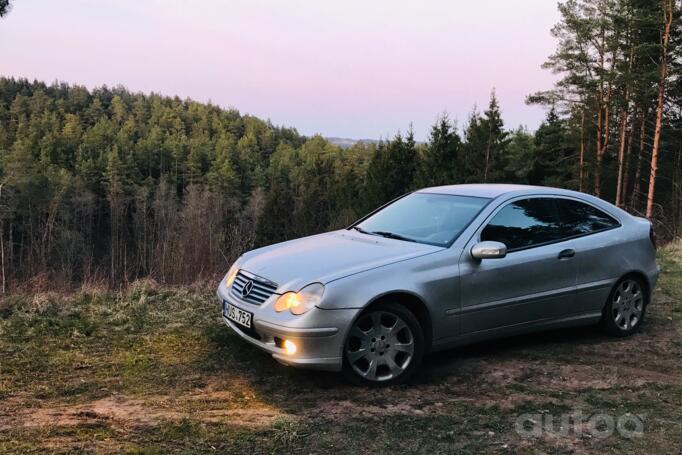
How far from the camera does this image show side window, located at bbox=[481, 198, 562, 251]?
16.4ft

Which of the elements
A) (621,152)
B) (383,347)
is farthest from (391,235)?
(621,152)

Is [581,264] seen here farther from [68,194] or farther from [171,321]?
[68,194]

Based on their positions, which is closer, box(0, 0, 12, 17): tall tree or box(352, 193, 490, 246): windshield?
box(352, 193, 490, 246): windshield

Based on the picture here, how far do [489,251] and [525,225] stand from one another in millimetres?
781

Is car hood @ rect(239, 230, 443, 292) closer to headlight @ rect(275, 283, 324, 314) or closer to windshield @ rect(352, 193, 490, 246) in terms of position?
headlight @ rect(275, 283, 324, 314)

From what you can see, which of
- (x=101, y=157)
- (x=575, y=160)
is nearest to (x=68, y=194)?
(x=101, y=157)

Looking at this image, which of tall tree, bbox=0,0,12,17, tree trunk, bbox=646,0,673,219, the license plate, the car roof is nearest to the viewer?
the license plate

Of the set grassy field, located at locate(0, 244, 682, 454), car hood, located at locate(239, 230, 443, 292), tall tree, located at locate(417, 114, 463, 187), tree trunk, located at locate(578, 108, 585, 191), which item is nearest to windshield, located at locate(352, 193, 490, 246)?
car hood, located at locate(239, 230, 443, 292)

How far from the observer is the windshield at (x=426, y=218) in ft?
16.4

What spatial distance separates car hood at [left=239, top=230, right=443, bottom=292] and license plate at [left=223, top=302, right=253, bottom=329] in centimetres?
33

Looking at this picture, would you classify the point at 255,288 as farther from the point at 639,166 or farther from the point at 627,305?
the point at 639,166

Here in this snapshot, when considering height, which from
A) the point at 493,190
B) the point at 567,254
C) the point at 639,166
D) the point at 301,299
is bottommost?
the point at 301,299

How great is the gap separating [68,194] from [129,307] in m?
77.8

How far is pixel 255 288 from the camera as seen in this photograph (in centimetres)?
450
